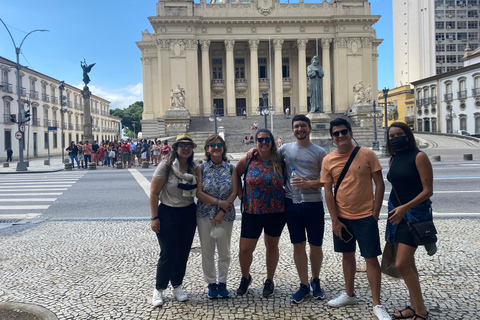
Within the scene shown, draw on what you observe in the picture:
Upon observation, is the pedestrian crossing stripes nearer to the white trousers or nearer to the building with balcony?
the white trousers

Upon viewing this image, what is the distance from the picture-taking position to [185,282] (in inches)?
186

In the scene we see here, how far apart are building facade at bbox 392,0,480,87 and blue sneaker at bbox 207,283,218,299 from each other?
7284 cm

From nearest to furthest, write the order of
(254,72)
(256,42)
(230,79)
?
(256,42)
(254,72)
(230,79)

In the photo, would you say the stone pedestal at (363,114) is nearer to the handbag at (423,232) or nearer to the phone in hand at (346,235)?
the phone in hand at (346,235)

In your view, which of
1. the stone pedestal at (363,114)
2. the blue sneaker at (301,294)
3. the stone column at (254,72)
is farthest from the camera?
the stone column at (254,72)

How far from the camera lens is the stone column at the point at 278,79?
155 feet

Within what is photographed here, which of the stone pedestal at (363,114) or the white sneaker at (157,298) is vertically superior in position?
the stone pedestal at (363,114)

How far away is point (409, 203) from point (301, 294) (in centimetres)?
146

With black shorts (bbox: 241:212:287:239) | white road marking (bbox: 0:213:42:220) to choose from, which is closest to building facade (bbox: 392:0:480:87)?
white road marking (bbox: 0:213:42:220)

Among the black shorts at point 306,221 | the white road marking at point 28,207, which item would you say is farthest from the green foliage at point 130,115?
the black shorts at point 306,221

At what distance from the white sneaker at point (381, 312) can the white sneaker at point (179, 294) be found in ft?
6.27

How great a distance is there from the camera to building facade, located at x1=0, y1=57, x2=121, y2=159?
4153 cm

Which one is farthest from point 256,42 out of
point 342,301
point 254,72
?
point 342,301

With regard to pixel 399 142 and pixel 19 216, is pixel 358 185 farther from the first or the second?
pixel 19 216
